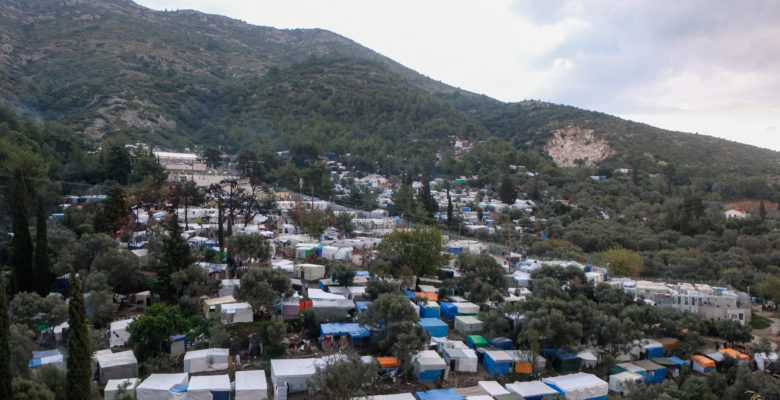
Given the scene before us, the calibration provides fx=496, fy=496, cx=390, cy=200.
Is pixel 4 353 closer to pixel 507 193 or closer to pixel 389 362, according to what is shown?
pixel 389 362

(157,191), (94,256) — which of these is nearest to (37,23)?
(157,191)

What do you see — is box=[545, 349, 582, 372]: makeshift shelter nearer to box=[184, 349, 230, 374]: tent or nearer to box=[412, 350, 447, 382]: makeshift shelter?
box=[412, 350, 447, 382]: makeshift shelter

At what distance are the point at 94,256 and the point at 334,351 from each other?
10456mm

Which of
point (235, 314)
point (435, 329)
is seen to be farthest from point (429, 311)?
point (235, 314)

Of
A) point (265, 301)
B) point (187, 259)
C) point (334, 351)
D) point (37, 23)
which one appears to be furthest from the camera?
point (37, 23)

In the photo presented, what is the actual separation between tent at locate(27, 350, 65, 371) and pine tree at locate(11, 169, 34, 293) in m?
3.91

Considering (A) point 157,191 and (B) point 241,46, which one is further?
(B) point 241,46

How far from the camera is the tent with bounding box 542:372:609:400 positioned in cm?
1327

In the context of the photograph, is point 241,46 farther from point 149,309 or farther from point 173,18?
point 149,309

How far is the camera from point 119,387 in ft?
36.5

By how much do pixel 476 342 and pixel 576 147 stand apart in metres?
65.6

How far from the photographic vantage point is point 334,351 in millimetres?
14398

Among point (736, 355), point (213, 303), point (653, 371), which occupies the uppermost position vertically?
point (213, 303)

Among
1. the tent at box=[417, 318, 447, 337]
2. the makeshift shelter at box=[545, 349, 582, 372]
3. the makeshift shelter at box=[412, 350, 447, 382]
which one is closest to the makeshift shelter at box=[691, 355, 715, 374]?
the makeshift shelter at box=[545, 349, 582, 372]
